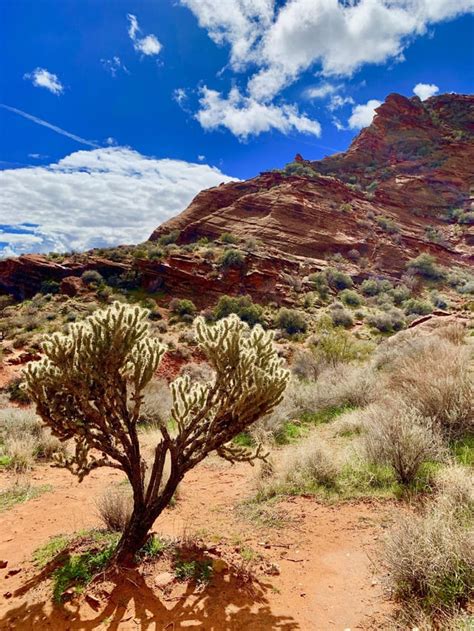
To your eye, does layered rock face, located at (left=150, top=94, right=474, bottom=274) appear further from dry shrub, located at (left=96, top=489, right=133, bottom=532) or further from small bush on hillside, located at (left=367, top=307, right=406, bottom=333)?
dry shrub, located at (left=96, top=489, right=133, bottom=532)

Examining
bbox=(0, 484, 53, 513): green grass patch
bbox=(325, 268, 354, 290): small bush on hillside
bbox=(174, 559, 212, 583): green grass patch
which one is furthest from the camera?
bbox=(325, 268, 354, 290): small bush on hillside

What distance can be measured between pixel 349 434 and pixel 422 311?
2457 cm

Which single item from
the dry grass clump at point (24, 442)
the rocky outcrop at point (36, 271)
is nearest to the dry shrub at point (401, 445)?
the dry grass clump at point (24, 442)

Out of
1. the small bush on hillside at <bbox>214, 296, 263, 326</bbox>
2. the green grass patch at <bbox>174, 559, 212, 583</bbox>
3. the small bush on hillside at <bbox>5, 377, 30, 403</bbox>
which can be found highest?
the small bush on hillside at <bbox>214, 296, 263, 326</bbox>

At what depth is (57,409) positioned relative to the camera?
157 inches

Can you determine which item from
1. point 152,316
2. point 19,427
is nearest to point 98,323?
point 19,427

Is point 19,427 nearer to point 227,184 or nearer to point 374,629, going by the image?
point 374,629

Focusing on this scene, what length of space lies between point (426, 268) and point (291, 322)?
62.8 feet

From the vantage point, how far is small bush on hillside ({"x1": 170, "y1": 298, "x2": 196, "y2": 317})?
28.2 metres

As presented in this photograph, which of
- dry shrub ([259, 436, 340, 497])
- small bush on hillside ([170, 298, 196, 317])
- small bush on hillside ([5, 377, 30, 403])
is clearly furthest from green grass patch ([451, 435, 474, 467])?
small bush on hillside ([170, 298, 196, 317])

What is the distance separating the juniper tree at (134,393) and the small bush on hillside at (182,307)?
23685 millimetres

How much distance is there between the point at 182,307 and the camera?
28.1 meters

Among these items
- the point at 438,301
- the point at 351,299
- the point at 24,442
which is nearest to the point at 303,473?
the point at 24,442

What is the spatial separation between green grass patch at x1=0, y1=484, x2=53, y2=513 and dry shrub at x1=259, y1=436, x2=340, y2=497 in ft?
12.2
